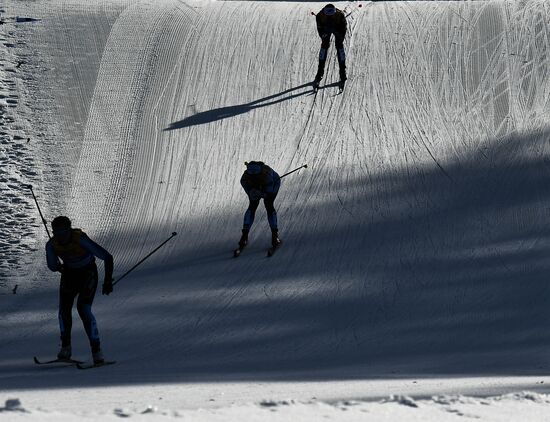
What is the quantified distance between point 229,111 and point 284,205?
4071mm

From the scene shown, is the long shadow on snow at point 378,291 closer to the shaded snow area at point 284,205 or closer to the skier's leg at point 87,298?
the shaded snow area at point 284,205

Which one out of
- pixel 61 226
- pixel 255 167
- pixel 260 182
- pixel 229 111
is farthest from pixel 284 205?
pixel 61 226

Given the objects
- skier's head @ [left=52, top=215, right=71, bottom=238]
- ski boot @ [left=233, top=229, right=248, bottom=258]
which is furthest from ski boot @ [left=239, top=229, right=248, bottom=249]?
skier's head @ [left=52, top=215, right=71, bottom=238]

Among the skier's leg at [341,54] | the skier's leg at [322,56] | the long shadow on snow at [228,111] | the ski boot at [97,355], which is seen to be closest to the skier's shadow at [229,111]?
the long shadow on snow at [228,111]

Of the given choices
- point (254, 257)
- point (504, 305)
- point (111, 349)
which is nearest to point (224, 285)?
point (254, 257)

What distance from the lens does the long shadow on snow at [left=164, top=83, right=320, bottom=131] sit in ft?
62.9

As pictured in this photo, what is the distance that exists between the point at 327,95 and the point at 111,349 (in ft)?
32.0

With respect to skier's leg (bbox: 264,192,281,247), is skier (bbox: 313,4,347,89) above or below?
above

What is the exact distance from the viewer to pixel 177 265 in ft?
47.4

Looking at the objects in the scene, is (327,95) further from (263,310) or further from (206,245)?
(263,310)

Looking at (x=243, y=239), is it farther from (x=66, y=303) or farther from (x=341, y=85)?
(x=341, y=85)

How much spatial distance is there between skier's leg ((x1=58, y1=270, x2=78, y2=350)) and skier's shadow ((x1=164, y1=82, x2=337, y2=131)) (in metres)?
9.09

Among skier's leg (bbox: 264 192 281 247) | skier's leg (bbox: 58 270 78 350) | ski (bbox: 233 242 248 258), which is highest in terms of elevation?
skier's leg (bbox: 264 192 281 247)

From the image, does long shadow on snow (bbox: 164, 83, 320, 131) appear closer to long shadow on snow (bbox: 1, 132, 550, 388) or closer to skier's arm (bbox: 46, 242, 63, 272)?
long shadow on snow (bbox: 1, 132, 550, 388)
